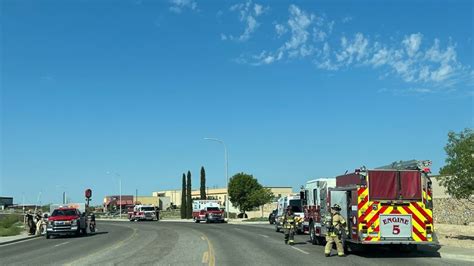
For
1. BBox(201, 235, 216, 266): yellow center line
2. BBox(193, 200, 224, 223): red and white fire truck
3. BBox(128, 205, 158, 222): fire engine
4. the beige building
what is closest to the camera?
BBox(201, 235, 216, 266): yellow center line

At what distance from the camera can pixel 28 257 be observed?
20.5 m

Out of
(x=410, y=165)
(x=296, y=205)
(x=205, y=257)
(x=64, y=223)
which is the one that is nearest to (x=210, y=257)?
(x=205, y=257)

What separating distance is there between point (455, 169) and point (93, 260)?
15.5 metres

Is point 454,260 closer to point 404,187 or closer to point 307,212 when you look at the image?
point 404,187

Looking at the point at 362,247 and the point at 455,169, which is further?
the point at 455,169

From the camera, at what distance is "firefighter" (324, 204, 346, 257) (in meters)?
18.8

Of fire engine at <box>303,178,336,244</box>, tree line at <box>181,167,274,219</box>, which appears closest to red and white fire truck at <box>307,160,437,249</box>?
fire engine at <box>303,178,336,244</box>

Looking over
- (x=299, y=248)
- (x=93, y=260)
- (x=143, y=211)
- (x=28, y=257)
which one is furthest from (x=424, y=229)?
(x=143, y=211)

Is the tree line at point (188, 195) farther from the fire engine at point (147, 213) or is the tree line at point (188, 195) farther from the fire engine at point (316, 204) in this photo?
the fire engine at point (316, 204)

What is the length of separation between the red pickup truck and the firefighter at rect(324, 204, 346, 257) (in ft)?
66.3

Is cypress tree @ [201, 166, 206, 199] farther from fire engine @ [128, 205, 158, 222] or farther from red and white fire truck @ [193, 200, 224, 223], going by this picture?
red and white fire truck @ [193, 200, 224, 223]

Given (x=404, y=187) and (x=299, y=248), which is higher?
(x=404, y=187)

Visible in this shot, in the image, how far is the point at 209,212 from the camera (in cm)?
5984

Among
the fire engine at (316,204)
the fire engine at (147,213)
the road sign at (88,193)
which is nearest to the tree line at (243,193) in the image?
the fire engine at (147,213)
